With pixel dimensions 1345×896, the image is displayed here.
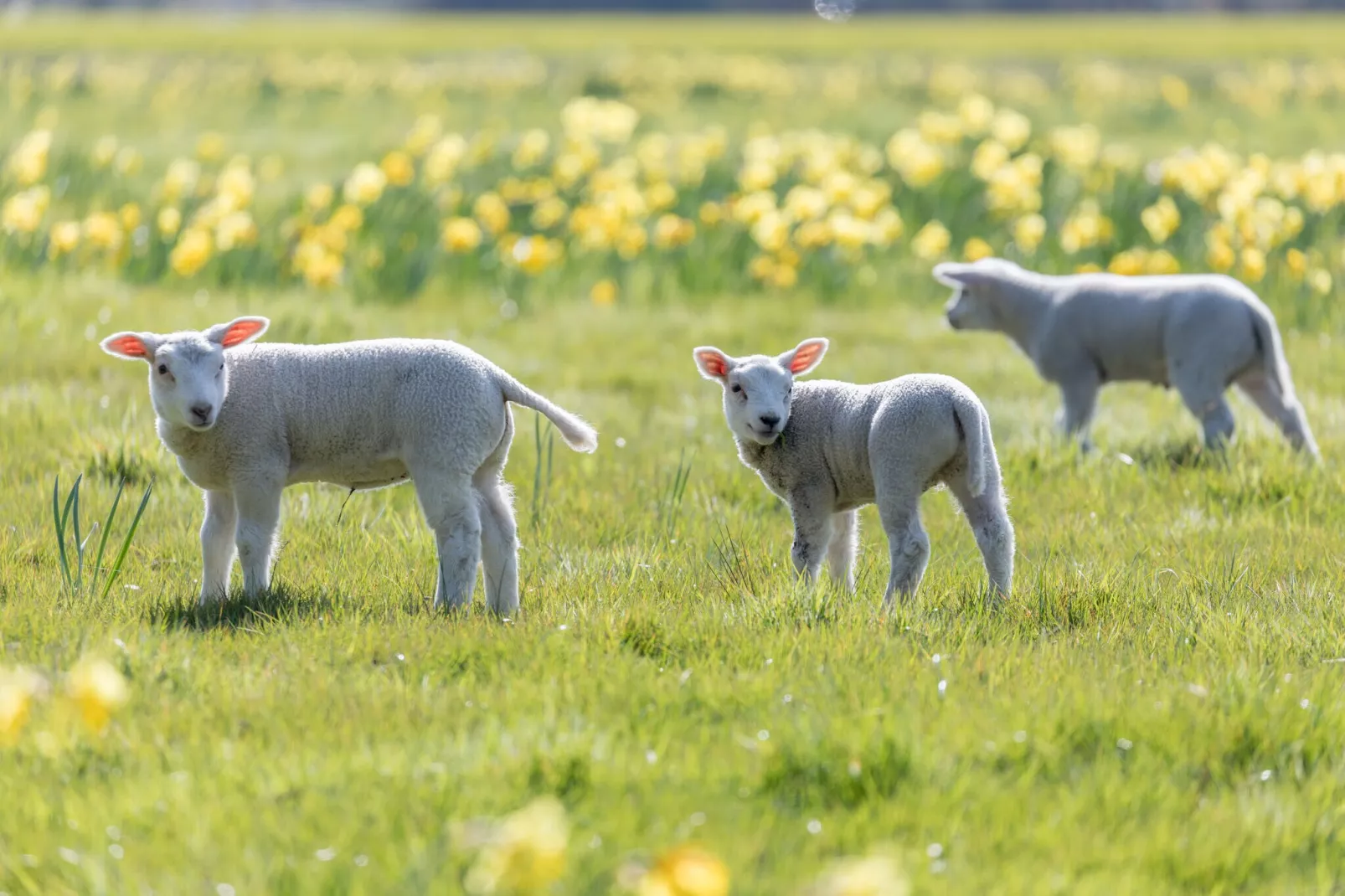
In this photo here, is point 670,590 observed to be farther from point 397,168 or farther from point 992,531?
point 397,168

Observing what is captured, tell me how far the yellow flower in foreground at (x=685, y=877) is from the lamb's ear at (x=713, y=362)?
2.74 m

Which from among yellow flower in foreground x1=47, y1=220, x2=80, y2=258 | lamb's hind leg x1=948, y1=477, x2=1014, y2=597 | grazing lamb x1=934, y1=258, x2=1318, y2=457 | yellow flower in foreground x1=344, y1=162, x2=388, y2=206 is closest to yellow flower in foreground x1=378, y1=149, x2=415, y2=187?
yellow flower in foreground x1=344, y1=162, x2=388, y2=206

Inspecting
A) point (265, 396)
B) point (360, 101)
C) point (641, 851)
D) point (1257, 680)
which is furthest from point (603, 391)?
point (360, 101)

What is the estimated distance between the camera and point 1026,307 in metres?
7.50

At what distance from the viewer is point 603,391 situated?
855 cm

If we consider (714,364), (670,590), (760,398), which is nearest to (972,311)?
(714,364)

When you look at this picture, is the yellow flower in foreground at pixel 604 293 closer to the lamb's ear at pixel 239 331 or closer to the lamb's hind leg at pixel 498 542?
the lamb's hind leg at pixel 498 542

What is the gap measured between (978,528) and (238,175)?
6510 mm

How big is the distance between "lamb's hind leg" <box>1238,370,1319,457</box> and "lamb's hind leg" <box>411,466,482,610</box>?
12.8 feet

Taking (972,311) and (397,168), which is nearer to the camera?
(972,311)

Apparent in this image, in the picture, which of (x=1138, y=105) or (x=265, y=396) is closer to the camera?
(x=265, y=396)

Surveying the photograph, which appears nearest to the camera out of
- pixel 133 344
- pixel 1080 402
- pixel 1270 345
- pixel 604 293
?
pixel 133 344

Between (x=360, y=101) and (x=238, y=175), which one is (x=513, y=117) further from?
(x=238, y=175)

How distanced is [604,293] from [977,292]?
3005 mm
